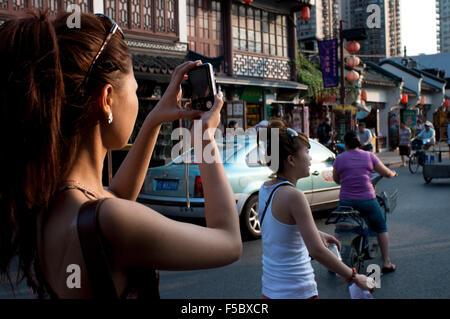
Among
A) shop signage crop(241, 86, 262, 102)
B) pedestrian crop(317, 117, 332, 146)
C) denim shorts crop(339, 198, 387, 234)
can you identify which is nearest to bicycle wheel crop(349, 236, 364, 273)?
denim shorts crop(339, 198, 387, 234)

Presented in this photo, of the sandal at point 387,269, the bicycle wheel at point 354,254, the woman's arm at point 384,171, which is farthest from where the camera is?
the woman's arm at point 384,171

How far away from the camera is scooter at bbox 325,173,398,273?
5.01 meters

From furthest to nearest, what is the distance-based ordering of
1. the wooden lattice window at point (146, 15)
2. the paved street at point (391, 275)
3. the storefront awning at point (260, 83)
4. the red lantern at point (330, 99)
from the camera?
1. the red lantern at point (330, 99)
2. the storefront awning at point (260, 83)
3. the wooden lattice window at point (146, 15)
4. the paved street at point (391, 275)

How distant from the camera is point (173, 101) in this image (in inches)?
56.3

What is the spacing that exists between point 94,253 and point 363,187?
4.75 meters

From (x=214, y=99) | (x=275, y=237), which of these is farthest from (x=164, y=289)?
(x=214, y=99)

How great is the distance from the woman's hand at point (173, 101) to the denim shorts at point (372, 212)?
14.0ft

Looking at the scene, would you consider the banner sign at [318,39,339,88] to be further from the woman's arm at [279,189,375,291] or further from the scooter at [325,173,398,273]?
the woman's arm at [279,189,375,291]

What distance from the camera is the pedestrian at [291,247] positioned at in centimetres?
256

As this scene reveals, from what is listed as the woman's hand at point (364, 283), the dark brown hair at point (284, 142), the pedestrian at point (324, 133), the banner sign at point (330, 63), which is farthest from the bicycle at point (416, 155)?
the woman's hand at point (364, 283)

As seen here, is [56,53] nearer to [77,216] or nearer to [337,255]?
[77,216]

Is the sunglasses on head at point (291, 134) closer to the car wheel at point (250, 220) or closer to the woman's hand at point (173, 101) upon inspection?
the woman's hand at point (173, 101)

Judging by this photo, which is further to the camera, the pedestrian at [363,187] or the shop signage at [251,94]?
the shop signage at [251,94]

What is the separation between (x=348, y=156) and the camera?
17.9ft
